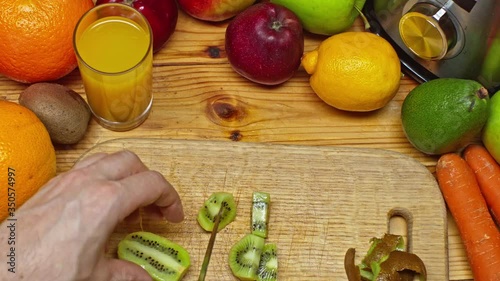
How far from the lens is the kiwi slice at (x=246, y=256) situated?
1152 mm

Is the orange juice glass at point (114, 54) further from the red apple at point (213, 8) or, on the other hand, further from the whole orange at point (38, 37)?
the red apple at point (213, 8)

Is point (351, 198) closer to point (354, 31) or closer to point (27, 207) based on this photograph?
point (354, 31)

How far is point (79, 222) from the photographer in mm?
927

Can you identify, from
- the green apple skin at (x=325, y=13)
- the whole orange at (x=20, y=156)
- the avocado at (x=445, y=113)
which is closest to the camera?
the whole orange at (x=20, y=156)

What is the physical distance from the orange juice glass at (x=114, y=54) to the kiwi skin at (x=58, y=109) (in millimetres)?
36

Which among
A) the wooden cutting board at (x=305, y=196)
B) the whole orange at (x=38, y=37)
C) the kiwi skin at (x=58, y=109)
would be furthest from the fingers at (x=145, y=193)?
the whole orange at (x=38, y=37)

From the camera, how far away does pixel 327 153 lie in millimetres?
1263

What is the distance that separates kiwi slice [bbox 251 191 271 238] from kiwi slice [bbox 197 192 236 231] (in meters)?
0.04

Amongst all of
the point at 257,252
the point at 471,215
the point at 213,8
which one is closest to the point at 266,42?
the point at 213,8

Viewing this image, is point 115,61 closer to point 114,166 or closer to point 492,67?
point 114,166

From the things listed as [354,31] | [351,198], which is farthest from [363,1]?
[351,198]

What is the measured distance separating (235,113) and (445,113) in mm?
377

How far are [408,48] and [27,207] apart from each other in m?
0.73

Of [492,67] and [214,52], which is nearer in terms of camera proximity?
[492,67]
